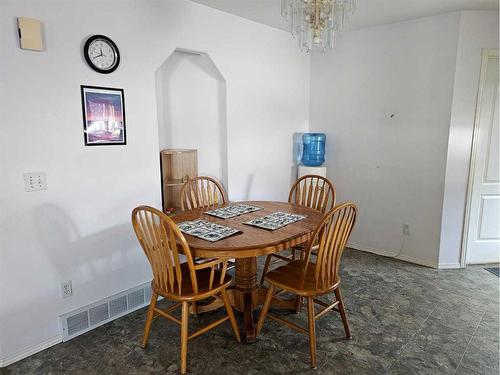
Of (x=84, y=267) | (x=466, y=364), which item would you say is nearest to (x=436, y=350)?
(x=466, y=364)

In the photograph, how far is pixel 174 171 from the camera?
3098mm

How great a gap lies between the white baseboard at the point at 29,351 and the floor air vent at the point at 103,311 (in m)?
0.06

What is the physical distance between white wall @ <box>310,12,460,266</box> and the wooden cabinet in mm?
1804

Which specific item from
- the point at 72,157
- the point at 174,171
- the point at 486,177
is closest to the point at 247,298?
the point at 174,171

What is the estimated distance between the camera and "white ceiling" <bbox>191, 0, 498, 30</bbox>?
9.37ft

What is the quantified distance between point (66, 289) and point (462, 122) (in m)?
3.61

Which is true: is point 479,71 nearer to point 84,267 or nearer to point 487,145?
point 487,145

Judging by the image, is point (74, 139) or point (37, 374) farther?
point (74, 139)

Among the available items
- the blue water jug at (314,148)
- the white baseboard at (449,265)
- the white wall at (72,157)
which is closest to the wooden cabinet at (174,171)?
the white wall at (72,157)

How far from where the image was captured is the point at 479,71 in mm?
3141

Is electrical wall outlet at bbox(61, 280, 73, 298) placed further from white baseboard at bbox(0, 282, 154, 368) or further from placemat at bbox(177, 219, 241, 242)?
placemat at bbox(177, 219, 241, 242)

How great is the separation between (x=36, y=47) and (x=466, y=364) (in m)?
3.15

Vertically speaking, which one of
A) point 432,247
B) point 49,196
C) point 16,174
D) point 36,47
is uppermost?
point 36,47

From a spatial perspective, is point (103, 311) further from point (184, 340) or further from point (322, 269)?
point (322, 269)
